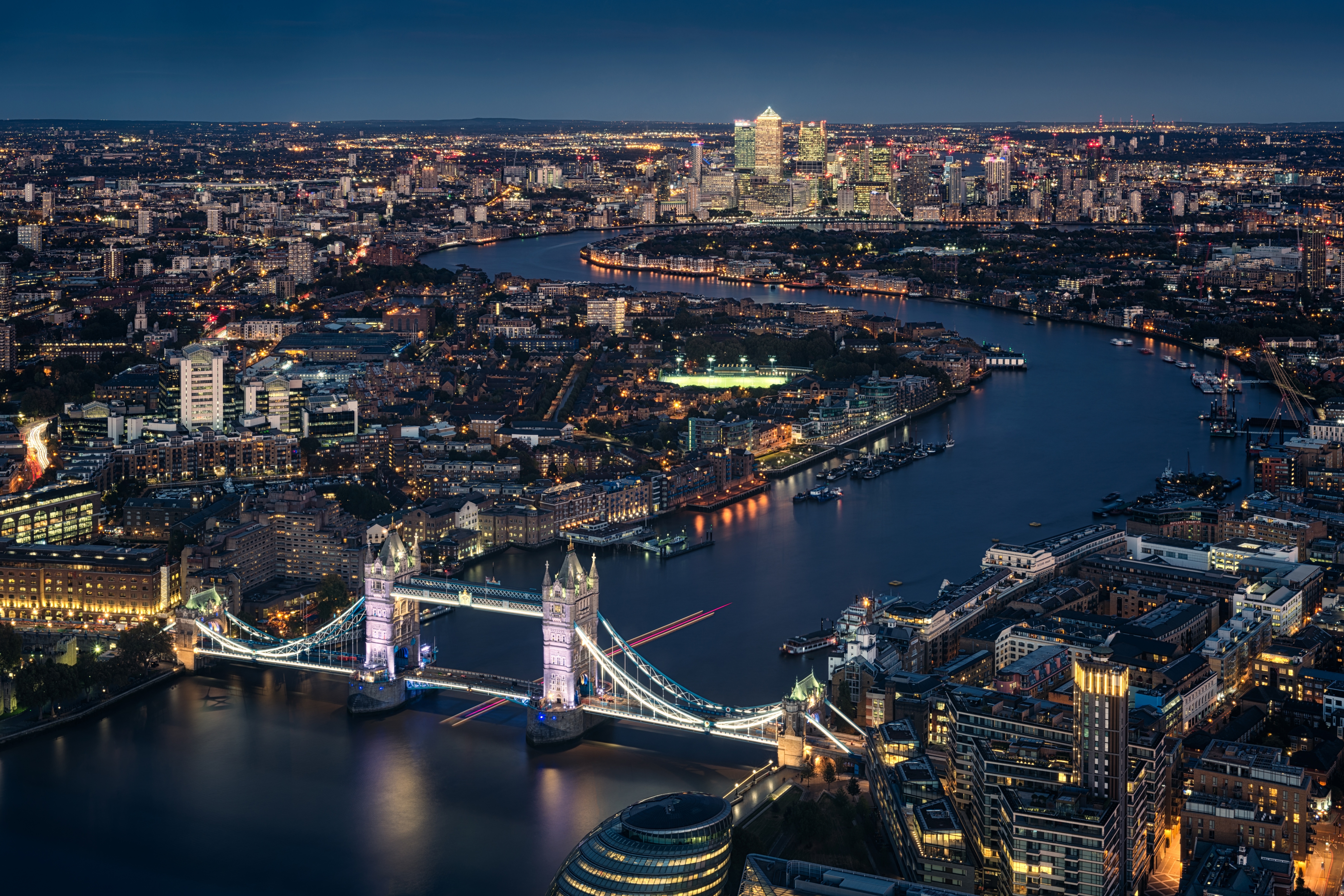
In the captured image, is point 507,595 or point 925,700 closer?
point 925,700

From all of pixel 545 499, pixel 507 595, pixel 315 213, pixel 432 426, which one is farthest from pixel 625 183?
pixel 507 595

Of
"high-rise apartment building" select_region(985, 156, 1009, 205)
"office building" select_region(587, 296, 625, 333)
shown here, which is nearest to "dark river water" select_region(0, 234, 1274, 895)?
"office building" select_region(587, 296, 625, 333)

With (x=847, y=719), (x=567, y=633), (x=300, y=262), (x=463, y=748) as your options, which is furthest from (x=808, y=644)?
(x=300, y=262)

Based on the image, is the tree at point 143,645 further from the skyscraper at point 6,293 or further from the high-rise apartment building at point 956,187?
the high-rise apartment building at point 956,187

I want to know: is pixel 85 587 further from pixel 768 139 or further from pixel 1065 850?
pixel 768 139

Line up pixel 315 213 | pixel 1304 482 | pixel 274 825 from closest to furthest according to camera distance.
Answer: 1. pixel 274 825
2. pixel 1304 482
3. pixel 315 213

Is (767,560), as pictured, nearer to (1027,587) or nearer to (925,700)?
(1027,587)

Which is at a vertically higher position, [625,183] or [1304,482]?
[625,183]
